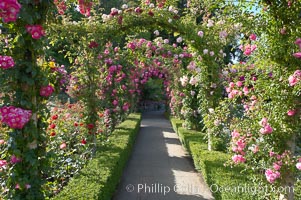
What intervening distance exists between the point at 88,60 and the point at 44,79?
348 cm

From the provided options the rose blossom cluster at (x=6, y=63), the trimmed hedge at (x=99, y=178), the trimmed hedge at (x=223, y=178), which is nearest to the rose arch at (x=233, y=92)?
the rose blossom cluster at (x=6, y=63)

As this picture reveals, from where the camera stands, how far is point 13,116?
2170 mm

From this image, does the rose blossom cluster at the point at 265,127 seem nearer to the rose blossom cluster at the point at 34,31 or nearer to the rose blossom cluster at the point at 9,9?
the rose blossom cluster at the point at 34,31

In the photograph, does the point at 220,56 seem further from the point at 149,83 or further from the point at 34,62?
the point at 149,83

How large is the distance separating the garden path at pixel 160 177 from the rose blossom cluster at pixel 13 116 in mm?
2529

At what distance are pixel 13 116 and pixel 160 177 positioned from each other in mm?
3588

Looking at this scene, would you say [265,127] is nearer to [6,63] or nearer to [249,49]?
[249,49]

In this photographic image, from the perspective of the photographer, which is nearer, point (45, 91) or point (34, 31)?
point (34, 31)

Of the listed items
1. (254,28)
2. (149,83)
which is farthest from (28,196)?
(149,83)

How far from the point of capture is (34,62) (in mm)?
2379

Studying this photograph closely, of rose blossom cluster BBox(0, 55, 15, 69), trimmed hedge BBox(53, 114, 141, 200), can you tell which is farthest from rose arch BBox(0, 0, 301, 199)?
trimmed hedge BBox(53, 114, 141, 200)

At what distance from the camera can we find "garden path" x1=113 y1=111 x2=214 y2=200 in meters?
4.51

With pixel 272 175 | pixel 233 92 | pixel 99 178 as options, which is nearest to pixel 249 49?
pixel 233 92

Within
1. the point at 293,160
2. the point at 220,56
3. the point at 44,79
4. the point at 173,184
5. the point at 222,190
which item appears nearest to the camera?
the point at 44,79
